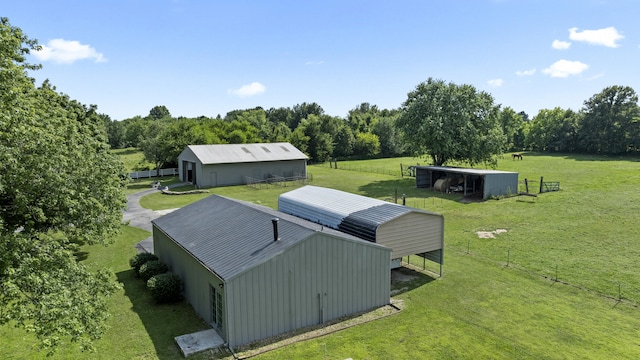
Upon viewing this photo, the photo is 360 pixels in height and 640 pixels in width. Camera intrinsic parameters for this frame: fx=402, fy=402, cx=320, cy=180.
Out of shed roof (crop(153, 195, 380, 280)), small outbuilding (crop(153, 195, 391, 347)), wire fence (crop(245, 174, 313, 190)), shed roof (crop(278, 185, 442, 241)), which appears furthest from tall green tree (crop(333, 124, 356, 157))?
small outbuilding (crop(153, 195, 391, 347))

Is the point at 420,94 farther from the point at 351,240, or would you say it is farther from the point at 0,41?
the point at 0,41

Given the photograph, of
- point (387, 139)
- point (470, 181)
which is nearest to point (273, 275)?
point (470, 181)

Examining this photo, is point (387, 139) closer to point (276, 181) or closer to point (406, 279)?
point (276, 181)

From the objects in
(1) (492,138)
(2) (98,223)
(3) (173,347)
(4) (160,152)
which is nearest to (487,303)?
(3) (173,347)

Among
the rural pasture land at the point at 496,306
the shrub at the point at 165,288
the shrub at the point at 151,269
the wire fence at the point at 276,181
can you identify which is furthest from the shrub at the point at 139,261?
the wire fence at the point at 276,181

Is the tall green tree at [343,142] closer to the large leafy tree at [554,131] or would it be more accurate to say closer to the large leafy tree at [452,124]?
the large leafy tree at [452,124]

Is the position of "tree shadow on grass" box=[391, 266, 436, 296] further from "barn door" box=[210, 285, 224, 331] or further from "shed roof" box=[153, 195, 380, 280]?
"barn door" box=[210, 285, 224, 331]
